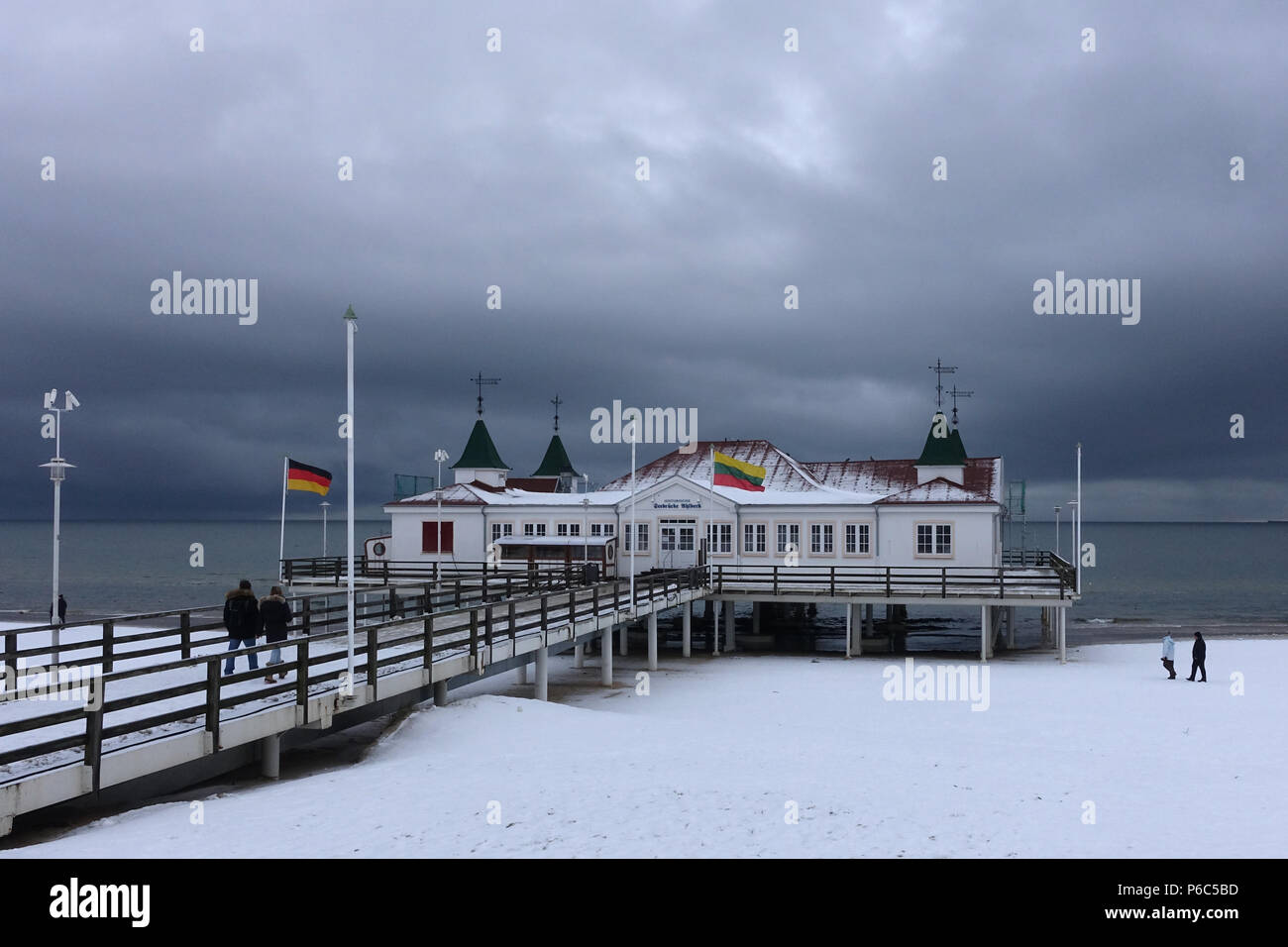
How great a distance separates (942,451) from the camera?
136 feet

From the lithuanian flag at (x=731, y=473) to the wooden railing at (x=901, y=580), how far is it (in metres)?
3.22

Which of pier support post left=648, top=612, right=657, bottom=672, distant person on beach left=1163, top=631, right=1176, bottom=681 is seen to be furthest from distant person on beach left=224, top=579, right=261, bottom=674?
distant person on beach left=1163, top=631, right=1176, bottom=681

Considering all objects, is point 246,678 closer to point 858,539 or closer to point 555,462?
point 858,539

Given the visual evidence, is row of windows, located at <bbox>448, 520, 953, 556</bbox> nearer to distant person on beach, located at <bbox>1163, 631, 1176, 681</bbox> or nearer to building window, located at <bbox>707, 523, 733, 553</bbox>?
building window, located at <bbox>707, 523, 733, 553</bbox>

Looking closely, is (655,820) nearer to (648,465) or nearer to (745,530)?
(745,530)

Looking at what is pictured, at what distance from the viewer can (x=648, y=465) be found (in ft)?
162

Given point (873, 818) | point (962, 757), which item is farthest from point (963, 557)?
point (873, 818)

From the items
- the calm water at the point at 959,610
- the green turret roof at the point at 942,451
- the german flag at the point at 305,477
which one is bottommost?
the calm water at the point at 959,610

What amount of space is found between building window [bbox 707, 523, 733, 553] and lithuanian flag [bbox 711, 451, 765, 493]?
1897 millimetres

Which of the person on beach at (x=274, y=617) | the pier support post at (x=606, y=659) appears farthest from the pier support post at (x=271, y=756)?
the pier support post at (x=606, y=659)

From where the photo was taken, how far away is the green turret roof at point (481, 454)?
48812mm

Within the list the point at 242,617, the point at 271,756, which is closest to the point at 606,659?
the point at 242,617

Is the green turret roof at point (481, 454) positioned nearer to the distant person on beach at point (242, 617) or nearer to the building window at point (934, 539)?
the building window at point (934, 539)

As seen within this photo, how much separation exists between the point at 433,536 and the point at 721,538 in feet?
42.7
